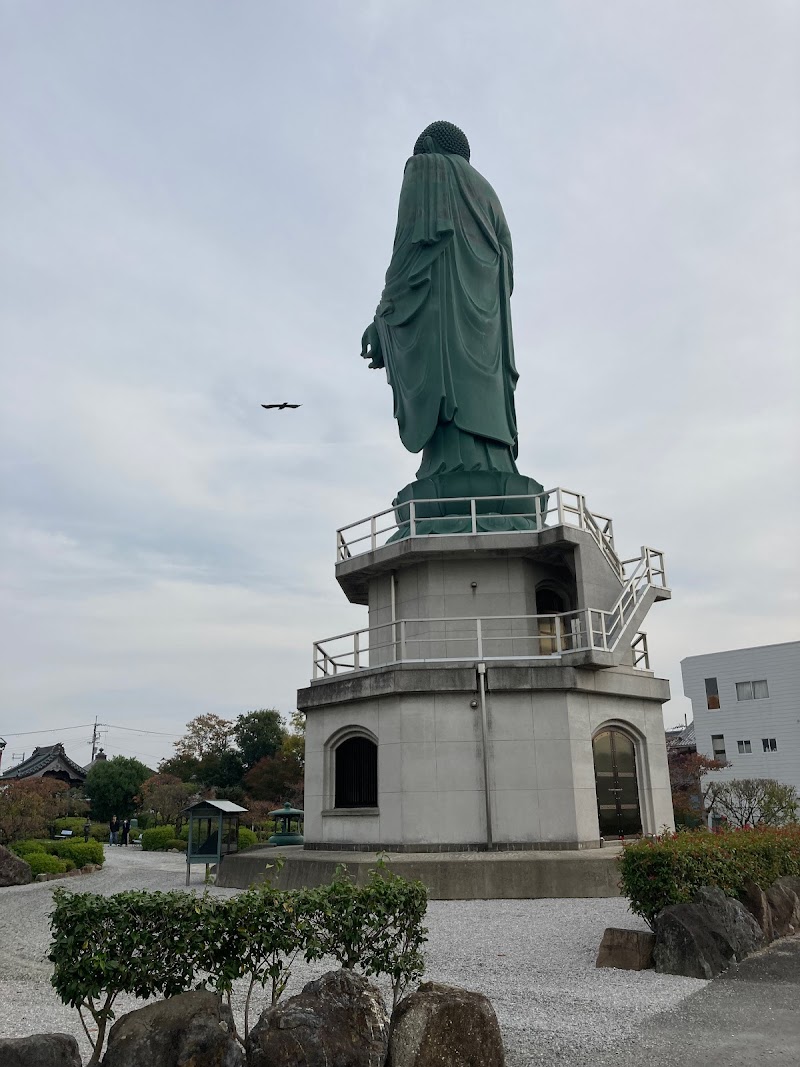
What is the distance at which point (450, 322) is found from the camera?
926 inches

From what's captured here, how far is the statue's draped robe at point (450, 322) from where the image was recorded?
23.0 m

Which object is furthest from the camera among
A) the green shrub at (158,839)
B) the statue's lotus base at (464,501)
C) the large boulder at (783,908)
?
the green shrub at (158,839)

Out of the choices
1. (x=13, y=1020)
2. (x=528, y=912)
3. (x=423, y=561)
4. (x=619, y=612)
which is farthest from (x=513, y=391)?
(x=13, y=1020)

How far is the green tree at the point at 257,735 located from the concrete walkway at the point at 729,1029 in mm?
46182

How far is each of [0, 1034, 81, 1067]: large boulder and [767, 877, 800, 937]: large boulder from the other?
8718 millimetres

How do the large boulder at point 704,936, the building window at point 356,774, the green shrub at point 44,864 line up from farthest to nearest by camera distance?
the green shrub at point 44,864
the building window at point 356,774
the large boulder at point 704,936

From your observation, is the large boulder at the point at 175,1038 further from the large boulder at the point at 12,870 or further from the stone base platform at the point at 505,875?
the large boulder at the point at 12,870

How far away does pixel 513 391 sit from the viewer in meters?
24.7

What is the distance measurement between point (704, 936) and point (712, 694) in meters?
46.6

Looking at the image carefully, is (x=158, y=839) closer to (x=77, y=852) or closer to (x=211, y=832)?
(x=77, y=852)

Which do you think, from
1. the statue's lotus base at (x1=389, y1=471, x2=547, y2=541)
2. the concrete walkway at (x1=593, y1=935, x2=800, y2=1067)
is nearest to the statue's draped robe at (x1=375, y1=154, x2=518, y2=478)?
the statue's lotus base at (x1=389, y1=471, x2=547, y2=541)

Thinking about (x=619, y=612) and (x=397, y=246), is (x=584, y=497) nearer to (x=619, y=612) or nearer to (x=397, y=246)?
(x=619, y=612)

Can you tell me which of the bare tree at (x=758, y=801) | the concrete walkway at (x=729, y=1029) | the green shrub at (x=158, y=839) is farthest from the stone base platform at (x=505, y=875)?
the green shrub at (x=158, y=839)

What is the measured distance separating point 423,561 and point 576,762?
5.98 meters
